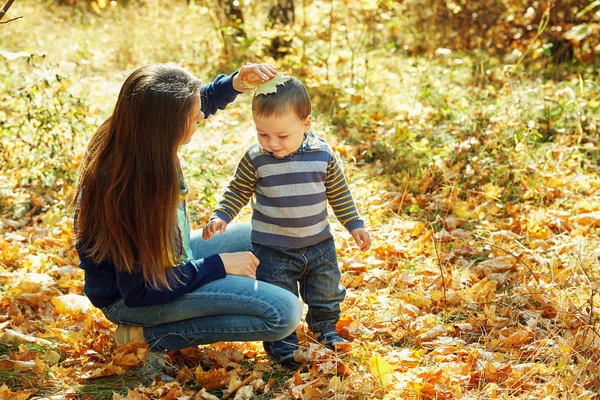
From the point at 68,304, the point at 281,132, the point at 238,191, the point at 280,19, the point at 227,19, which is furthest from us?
the point at 227,19

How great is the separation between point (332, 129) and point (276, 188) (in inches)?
109

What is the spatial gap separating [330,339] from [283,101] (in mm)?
1071

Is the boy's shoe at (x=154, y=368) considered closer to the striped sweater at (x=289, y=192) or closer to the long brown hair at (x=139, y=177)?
the long brown hair at (x=139, y=177)

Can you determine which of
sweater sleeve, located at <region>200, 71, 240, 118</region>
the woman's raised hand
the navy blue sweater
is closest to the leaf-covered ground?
the navy blue sweater

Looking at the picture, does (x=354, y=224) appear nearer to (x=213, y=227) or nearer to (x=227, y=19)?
(x=213, y=227)

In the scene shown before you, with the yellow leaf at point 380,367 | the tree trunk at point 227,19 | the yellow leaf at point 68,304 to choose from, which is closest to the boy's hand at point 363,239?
the yellow leaf at point 380,367

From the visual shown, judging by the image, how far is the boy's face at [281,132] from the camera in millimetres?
2711

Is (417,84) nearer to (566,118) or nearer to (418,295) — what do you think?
(566,118)

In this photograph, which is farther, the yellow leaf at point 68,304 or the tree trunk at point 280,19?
the tree trunk at point 280,19

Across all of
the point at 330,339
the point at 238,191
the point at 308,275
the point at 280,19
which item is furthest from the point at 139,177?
the point at 280,19

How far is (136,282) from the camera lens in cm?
261

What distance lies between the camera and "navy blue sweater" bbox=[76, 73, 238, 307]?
2.62m

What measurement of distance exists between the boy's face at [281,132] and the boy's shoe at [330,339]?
2.71ft

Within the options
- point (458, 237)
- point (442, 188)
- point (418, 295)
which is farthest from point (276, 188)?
point (442, 188)
